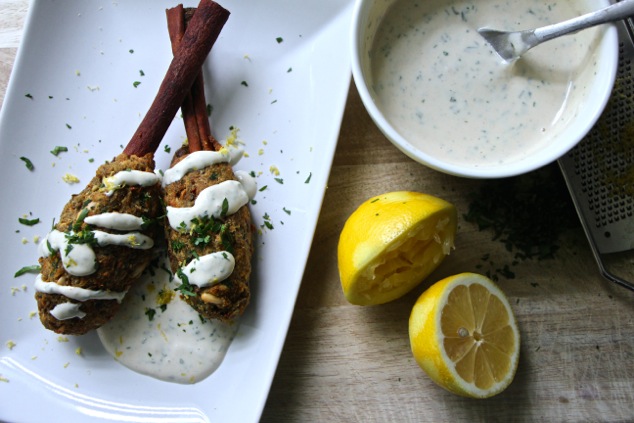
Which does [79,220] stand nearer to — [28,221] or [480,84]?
[28,221]

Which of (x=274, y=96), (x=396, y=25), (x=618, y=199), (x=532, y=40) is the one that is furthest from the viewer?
(x=274, y=96)

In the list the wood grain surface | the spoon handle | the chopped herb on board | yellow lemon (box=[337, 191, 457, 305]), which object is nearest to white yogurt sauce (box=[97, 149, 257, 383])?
the wood grain surface

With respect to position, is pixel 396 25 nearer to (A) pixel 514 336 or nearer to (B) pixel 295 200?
(B) pixel 295 200

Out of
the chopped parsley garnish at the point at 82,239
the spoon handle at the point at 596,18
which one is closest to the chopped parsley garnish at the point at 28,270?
the chopped parsley garnish at the point at 82,239

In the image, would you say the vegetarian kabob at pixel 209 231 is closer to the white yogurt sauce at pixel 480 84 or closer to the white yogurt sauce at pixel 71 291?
the white yogurt sauce at pixel 71 291

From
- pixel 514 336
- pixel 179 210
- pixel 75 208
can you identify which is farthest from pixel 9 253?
pixel 514 336

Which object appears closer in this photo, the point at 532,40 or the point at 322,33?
the point at 532,40

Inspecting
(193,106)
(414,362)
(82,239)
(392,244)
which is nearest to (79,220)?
A: (82,239)

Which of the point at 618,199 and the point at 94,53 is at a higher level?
the point at 94,53
